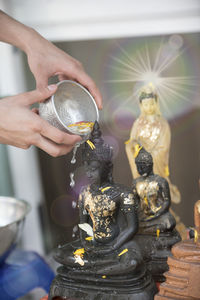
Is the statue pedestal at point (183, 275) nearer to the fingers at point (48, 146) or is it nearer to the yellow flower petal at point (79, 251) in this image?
the yellow flower petal at point (79, 251)

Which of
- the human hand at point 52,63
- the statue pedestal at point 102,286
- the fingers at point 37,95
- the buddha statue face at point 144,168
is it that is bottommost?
the statue pedestal at point 102,286

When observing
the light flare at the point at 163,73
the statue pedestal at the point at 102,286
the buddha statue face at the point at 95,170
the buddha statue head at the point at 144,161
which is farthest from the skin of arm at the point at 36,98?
the light flare at the point at 163,73

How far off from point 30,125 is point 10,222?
2.66 ft

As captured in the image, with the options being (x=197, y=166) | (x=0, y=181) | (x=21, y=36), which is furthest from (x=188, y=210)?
(x=21, y=36)

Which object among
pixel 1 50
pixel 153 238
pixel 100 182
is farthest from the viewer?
pixel 1 50

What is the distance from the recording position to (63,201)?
3.05 meters

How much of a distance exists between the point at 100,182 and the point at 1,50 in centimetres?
184

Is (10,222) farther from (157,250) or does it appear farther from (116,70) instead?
(116,70)

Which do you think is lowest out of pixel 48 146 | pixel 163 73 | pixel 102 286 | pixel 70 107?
pixel 102 286

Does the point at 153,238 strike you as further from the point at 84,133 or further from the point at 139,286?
the point at 84,133

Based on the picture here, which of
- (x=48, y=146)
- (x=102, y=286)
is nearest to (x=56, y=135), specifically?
(x=48, y=146)

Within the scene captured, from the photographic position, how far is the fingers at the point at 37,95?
1420 mm

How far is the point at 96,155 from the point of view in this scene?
1.40 metres

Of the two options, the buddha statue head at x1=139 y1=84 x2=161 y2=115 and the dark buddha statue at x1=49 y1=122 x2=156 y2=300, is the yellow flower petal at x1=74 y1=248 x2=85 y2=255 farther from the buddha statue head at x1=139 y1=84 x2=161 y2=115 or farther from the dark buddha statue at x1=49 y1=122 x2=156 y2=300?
the buddha statue head at x1=139 y1=84 x2=161 y2=115
